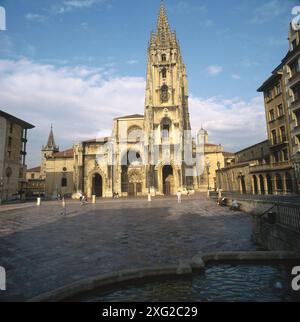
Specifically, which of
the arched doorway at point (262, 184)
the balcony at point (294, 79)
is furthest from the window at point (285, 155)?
the balcony at point (294, 79)

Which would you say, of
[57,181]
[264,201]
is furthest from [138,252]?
[57,181]

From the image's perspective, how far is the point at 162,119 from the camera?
40.0 metres

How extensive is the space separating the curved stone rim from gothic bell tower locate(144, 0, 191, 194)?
29.7 m

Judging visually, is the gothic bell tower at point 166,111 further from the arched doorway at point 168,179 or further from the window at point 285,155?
the window at point 285,155

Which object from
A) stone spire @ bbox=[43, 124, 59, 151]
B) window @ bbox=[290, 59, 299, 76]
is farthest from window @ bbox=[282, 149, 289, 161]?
stone spire @ bbox=[43, 124, 59, 151]

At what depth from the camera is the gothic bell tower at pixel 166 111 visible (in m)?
37.1

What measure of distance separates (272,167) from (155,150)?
19.2 m

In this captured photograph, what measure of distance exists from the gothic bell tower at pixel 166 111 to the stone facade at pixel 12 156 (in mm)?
22251

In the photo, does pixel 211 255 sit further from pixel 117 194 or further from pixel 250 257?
pixel 117 194

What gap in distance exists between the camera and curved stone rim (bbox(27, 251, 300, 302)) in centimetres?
418

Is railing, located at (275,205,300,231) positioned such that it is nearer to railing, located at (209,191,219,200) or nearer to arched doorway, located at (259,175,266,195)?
railing, located at (209,191,219,200)
